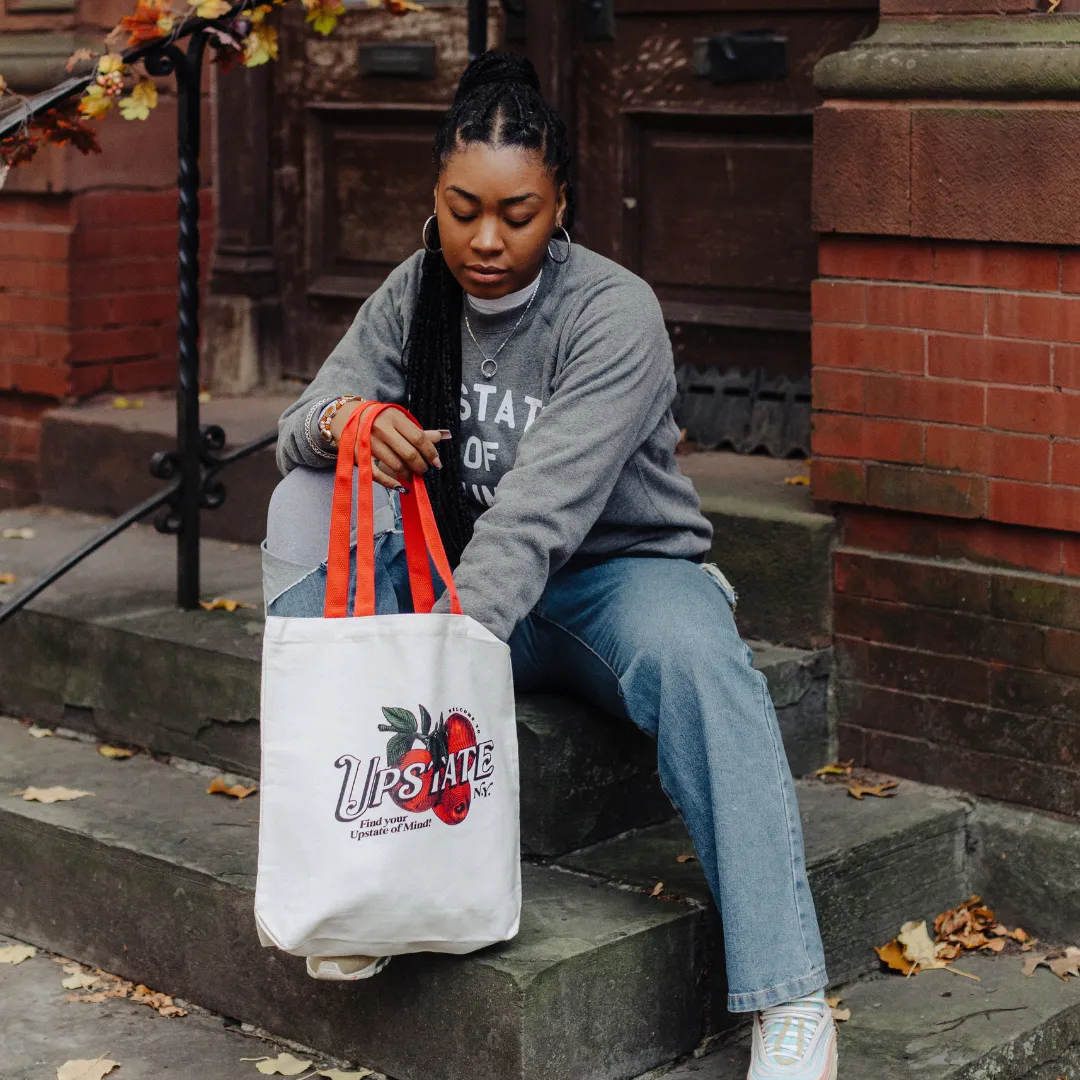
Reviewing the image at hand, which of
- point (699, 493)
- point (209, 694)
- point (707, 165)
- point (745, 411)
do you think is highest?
point (707, 165)

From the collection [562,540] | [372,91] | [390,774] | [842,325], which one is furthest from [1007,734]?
[372,91]

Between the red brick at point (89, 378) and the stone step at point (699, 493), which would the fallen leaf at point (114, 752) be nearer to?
the stone step at point (699, 493)

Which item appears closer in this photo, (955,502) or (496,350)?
(496,350)

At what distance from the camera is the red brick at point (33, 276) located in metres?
5.20

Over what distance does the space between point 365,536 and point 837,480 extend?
1.36m

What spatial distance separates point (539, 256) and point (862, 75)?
2.96 ft

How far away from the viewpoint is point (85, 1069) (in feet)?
10.1

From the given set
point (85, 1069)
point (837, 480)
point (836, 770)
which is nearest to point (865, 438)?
point (837, 480)

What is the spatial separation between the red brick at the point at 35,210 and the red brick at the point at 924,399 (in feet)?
8.19

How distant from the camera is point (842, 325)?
12.3 ft

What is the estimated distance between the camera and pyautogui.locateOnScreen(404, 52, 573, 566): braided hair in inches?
120

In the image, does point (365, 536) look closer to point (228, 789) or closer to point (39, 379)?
point (228, 789)

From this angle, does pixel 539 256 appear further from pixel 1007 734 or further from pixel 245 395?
pixel 245 395

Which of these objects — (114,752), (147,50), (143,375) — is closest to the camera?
(147,50)
